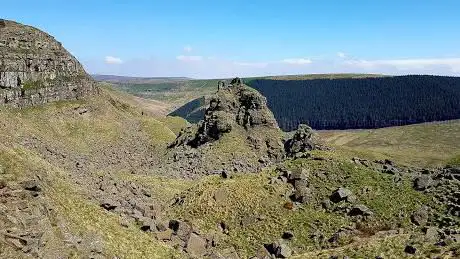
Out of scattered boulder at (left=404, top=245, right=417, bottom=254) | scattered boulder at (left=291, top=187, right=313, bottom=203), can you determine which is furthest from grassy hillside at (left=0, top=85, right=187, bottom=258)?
scattered boulder at (left=291, top=187, right=313, bottom=203)

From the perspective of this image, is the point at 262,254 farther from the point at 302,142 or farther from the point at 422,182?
the point at 302,142

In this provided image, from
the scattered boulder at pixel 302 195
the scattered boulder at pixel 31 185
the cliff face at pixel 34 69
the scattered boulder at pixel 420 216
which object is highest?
the cliff face at pixel 34 69

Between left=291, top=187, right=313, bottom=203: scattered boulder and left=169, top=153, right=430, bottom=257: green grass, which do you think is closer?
left=169, top=153, right=430, bottom=257: green grass

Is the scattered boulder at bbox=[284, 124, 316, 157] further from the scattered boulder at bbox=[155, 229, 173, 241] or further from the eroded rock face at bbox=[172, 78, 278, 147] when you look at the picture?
the scattered boulder at bbox=[155, 229, 173, 241]

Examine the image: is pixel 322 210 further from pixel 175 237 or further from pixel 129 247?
pixel 129 247

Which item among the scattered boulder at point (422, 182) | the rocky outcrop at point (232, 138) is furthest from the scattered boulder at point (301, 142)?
the scattered boulder at point (422, 182)

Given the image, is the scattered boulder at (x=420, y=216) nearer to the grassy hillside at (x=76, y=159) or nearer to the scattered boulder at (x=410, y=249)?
the scattered boulder at (x=410, y=249)

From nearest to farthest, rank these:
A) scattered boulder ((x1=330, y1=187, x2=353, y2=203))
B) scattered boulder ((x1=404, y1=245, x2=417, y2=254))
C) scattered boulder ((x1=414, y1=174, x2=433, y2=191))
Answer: scattered boulder ((x1=404, y1=245, x2=417, y2=254)), scattered boulder ((x1=330, y1=187, x2=353, y2=203)), scattered boulder ((x1=414, y1=174, x2=433, y2=191))

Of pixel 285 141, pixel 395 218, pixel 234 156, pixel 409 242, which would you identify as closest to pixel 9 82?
pixel 234 156

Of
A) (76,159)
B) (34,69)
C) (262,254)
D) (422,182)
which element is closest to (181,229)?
(262,254)
